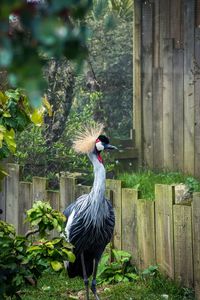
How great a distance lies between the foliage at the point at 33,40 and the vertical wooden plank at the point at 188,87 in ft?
27.2

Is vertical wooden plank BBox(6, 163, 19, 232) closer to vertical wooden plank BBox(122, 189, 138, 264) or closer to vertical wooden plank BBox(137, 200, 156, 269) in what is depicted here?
vertical wooden plank BBox(122, 189, 138, 264)

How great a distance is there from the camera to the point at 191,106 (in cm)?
970

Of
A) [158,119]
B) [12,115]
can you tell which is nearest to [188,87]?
[158,119]

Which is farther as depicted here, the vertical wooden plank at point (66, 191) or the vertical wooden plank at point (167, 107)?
the vertical wooden plank at point (167, 107)

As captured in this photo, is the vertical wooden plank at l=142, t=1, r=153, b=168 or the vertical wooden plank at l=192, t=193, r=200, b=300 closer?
the vertical wooden plank at l=192, t=193, r=200, b=300

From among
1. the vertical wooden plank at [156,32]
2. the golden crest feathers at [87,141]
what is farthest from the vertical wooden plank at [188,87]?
the golden crest feathers at [87,141]

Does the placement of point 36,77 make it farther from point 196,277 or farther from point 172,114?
point 172,114

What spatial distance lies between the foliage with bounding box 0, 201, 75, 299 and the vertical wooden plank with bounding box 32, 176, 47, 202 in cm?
345

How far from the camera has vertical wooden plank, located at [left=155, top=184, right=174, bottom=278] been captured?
701 cm

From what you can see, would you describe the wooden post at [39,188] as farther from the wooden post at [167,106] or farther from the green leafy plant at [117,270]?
the wooden post at [167,106]

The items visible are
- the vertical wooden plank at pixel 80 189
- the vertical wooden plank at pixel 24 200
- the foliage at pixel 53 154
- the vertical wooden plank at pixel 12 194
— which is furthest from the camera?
the foliage at pixel 53 154

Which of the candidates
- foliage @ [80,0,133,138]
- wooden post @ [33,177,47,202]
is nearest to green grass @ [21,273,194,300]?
wooden post @ [33,177,47,202]

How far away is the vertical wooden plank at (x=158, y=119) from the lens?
1027 cm

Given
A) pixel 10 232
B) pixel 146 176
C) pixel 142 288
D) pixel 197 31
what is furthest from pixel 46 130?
pixel 10 232
